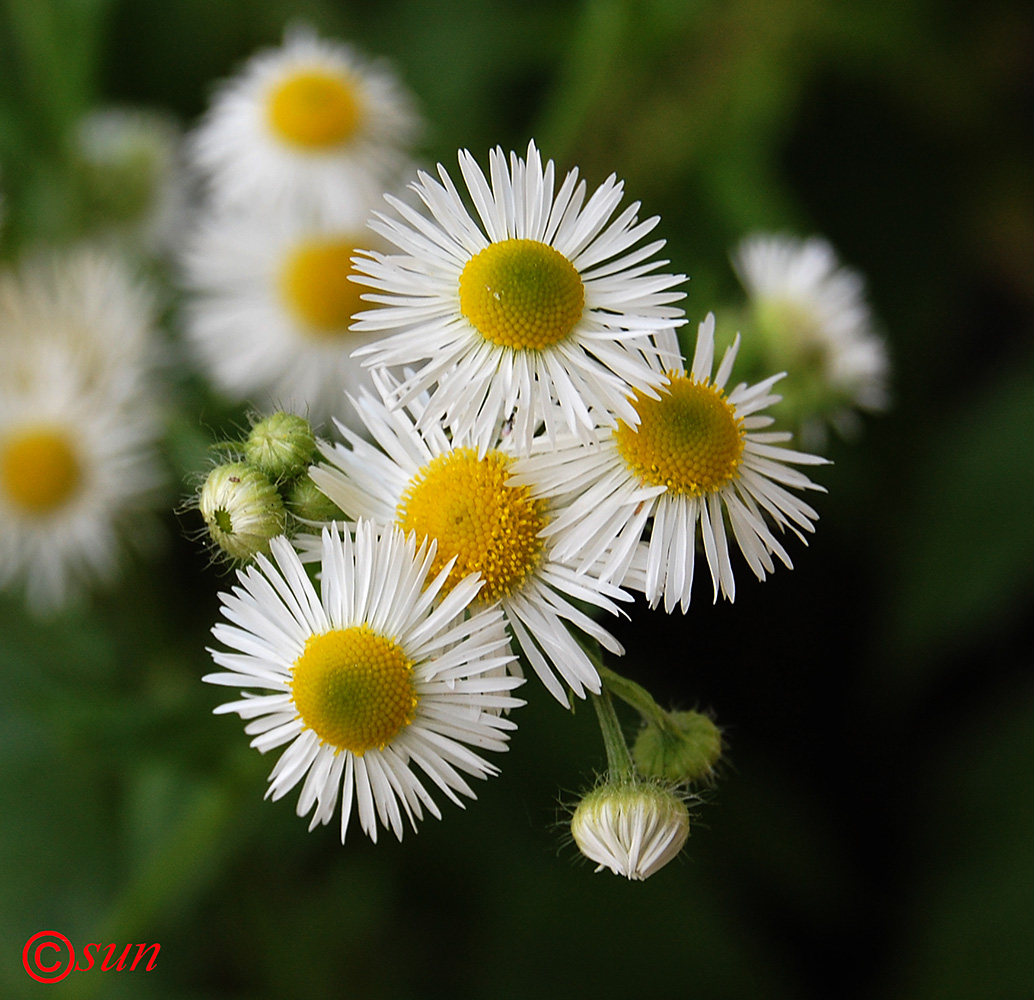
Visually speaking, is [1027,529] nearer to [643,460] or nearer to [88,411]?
[643,460]

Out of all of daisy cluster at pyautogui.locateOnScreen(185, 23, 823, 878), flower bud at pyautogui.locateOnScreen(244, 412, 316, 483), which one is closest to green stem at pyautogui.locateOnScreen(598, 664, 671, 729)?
daisy cluster at pyautogui.locateOnScreen(185, 23, 823, 878)

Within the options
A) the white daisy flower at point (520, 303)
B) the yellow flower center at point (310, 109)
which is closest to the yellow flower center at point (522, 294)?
the white daisy flower at point (520, 303)

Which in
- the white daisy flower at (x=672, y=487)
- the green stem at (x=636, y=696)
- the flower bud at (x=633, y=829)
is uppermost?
the white daisy flower at (x=672, y=487)

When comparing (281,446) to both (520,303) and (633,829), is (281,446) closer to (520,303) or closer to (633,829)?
(520,303)

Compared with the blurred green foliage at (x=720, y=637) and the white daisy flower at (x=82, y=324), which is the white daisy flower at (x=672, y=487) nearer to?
the blurred green foliage at (x=720, y=637)

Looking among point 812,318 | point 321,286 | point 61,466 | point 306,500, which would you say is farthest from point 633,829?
point 61,466

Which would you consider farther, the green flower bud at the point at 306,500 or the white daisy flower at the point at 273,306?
the white daisy flower at the point at 273,306
